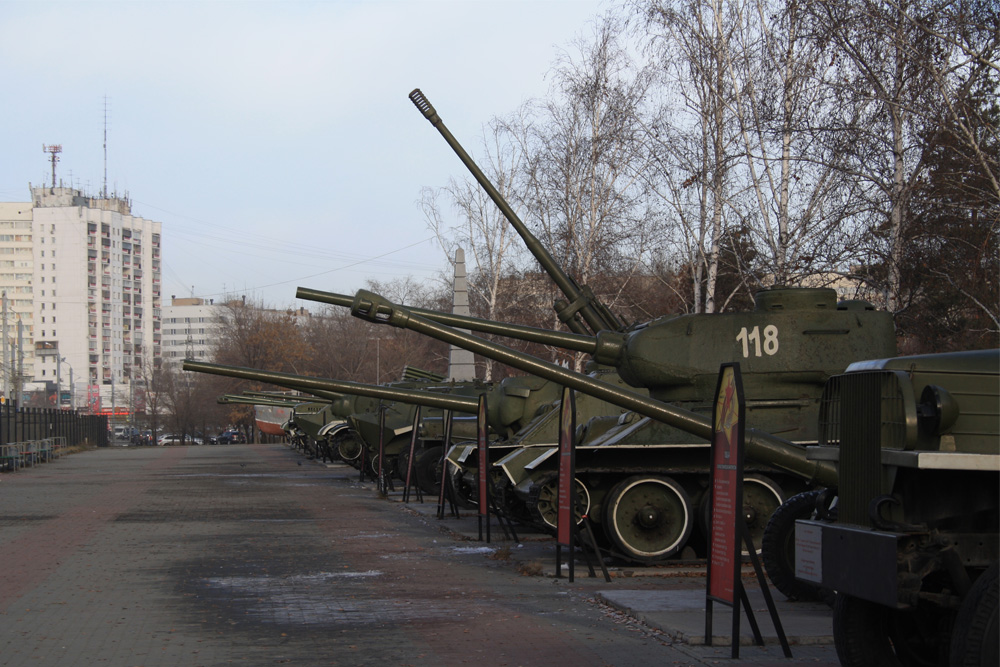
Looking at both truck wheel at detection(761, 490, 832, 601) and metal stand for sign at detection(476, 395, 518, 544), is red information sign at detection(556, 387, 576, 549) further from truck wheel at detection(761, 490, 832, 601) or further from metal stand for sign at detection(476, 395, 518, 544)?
metal stand for sign at detection(476, 395, 518, 544)

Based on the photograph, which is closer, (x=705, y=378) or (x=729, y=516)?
(x=729, y=516)

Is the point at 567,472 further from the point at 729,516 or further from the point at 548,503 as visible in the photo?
the point at 729,516

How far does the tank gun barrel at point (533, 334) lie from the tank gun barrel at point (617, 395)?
1932mm

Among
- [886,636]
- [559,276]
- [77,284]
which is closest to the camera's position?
[886,636]

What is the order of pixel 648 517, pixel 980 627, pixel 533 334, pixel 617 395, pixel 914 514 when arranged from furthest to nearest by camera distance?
pixel 648 517, pixel 533 334, pixel 617 395, pixel 914 514, pixel 980 627

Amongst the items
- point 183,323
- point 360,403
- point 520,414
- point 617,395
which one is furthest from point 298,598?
point 183,323

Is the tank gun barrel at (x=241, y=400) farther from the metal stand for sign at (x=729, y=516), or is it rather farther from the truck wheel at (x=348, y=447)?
the metal stand for sign at (x=729, y=516)

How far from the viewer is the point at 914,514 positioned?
18.6 ft

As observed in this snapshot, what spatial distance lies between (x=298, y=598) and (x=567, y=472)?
2.76 meters

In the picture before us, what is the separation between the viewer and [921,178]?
1717cm

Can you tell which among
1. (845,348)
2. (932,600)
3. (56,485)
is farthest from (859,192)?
(56,485)

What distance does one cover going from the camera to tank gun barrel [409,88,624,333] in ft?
48.1

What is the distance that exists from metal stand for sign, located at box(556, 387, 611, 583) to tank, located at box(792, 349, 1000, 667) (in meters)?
4.77

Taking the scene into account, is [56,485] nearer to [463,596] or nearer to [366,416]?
[366,416]
